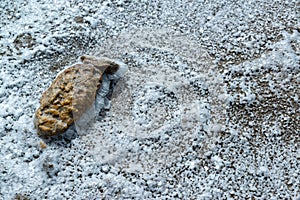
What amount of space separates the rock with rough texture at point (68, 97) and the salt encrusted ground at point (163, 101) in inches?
1.9

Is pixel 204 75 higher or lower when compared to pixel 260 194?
higher

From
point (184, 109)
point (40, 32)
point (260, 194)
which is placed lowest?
point (260, 194)

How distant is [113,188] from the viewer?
4.36 feet

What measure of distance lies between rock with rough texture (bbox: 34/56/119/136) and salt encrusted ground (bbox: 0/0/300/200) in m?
0.05

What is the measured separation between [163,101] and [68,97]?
321 millimetres

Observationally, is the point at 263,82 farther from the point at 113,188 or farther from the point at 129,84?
the point at 113,188

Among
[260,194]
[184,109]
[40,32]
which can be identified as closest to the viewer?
[260,194]

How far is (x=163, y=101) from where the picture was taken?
1.48 m

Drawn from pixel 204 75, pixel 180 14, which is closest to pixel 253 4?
pixel 180 14

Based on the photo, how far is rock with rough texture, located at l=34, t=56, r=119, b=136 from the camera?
1.39m

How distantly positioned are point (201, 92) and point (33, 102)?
58 cm

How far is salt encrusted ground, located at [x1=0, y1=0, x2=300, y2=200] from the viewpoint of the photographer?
1.34 meters

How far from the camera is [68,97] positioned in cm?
142

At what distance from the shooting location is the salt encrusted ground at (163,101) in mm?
1342
